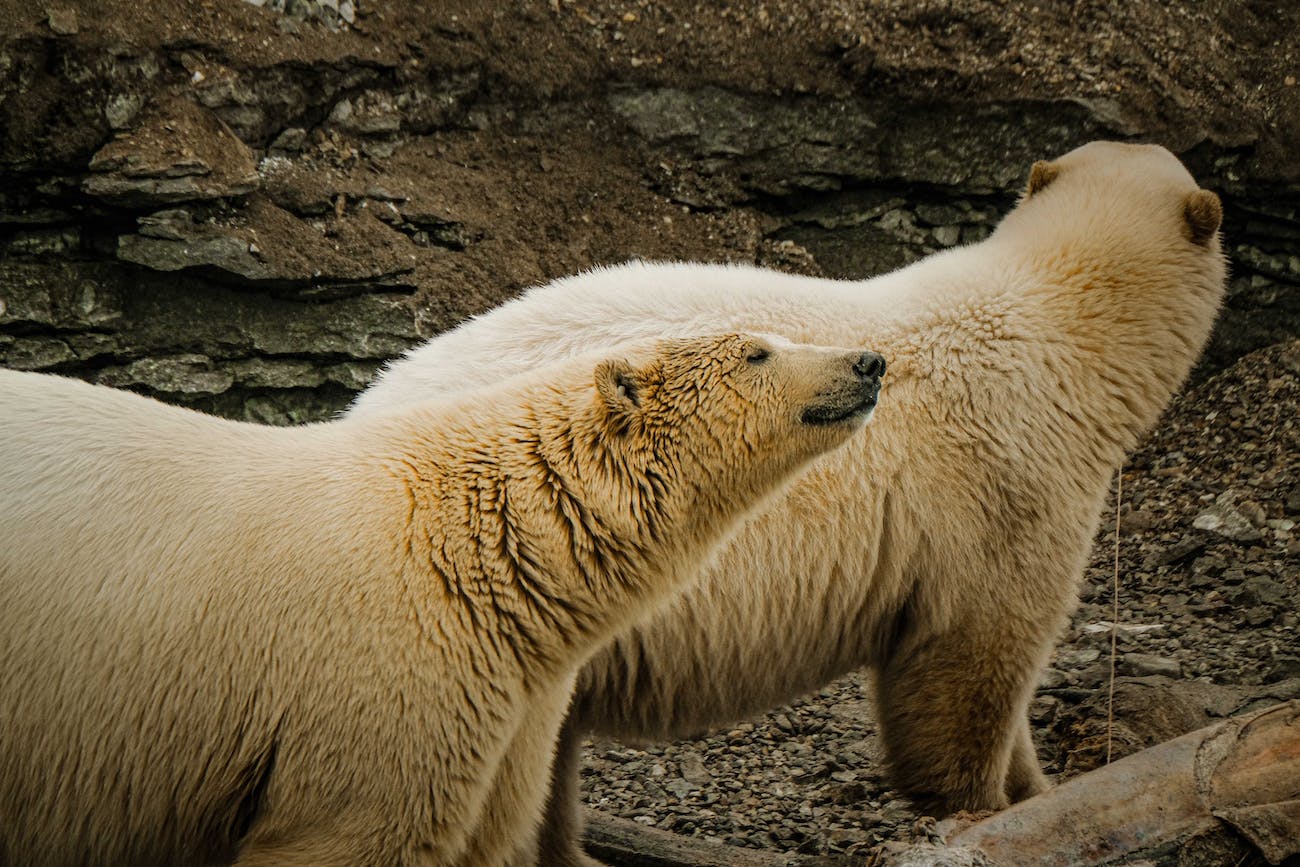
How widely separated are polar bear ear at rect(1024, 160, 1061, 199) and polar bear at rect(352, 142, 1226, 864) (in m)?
0.62

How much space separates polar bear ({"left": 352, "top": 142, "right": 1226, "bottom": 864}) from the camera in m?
4.40

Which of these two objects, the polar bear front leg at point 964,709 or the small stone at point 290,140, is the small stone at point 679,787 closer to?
the polar bear front leg at point 964,709

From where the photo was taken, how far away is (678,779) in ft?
18.9

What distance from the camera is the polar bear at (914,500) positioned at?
440 centimetres

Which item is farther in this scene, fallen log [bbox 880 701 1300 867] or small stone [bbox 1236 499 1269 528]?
small stone [bbox 1236 499 1269 528]

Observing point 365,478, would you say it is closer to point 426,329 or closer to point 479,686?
point 479,686

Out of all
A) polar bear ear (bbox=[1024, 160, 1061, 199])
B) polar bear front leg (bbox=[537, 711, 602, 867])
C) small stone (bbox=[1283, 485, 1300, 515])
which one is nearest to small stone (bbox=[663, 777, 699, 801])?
polar bear front leg (bbox=[537, 711, 602, 867])

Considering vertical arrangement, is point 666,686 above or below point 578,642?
below

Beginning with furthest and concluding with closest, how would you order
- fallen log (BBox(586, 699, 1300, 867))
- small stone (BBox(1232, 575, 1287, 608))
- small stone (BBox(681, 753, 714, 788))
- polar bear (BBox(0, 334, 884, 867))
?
small stone (BBox(1232, 575, 1287, 608)), small stone (BBox(681, 753, 714, 788)), fallen log (BBox(586, 699, 1300, 867)), polar bear (BBox(0, 334, 884, 867))

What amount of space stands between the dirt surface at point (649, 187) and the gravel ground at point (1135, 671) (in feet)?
0.08

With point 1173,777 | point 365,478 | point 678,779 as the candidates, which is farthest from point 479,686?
point 678,779

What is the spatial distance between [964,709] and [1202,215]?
2.16 m

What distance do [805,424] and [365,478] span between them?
1.21 meters

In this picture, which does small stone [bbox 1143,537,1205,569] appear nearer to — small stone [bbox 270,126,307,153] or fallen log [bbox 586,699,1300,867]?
fallen log [bbox 586,699,1300,867]
